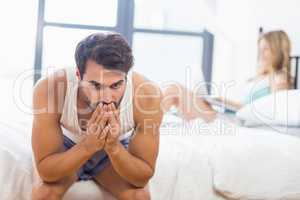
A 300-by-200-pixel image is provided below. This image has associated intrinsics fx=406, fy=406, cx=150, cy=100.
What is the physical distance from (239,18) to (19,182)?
99.4 inches

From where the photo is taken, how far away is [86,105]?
1399mm

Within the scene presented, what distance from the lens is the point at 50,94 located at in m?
1.35

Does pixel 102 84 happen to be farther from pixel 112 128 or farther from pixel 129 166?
pixel 129 166

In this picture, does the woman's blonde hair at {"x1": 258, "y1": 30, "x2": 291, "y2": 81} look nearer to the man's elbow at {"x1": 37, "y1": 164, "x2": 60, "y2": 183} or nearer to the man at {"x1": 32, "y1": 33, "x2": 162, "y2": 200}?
the man at {"x1": 32, "y1": 33, "x2": 162, "y2": 200}

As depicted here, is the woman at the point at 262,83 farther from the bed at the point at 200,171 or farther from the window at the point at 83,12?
the window at the point at 83,12

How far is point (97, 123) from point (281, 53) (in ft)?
5.53

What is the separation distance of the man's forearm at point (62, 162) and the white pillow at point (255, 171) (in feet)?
1.71

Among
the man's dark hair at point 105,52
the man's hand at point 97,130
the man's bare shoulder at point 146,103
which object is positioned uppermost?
the man's dark hair at point 105,52

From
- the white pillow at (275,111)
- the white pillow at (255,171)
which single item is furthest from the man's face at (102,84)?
the white pillow at (275,111)

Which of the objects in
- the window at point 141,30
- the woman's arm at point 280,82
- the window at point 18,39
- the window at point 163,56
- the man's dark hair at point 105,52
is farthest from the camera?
the window at point 163,56

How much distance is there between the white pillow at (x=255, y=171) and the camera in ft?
4.90

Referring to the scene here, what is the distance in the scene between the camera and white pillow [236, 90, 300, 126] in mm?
2082

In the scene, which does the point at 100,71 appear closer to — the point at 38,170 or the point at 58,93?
the point at 58,93

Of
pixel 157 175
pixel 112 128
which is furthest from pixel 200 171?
pixel 112 128
